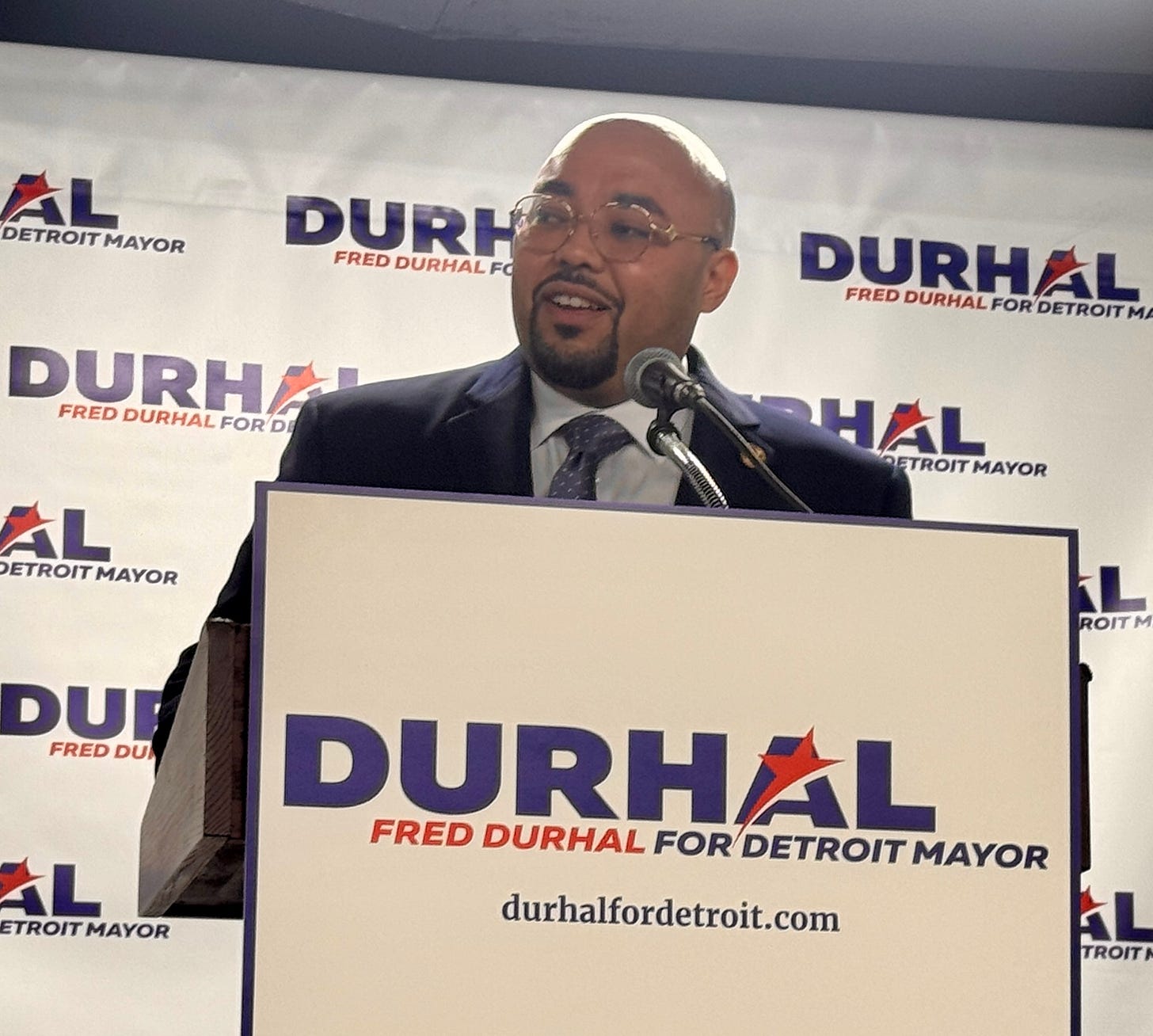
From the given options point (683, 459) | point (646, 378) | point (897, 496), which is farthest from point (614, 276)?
point (683, 459)

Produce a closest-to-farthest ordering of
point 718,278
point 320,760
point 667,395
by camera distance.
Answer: point 320,760 → point 667,395 → point 718,278

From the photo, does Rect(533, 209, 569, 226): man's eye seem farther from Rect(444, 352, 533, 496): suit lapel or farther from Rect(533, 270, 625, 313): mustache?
Rect(444, 352, 533, 496): suit lapel

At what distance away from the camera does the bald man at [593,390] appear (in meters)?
3.27

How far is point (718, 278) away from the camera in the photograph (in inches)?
142

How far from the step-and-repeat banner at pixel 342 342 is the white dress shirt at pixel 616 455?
252mm

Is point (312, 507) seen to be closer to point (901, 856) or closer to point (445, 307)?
point (901, 856)

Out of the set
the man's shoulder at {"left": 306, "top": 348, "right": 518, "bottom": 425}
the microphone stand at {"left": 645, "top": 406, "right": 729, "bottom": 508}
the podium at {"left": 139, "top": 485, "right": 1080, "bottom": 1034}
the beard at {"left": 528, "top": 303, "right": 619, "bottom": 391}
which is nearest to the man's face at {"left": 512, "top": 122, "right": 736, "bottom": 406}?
the beard at {"left": 528, "top": 303, "right": 619, "bottom": 391}

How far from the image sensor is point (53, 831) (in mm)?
3211

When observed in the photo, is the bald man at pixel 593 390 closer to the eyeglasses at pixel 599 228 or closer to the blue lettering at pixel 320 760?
the eyeglasses at pixel 599 228

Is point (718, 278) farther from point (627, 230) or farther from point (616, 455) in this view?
point (616, 455)

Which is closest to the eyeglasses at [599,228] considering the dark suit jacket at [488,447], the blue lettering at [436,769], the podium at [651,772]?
the dark suit jacket at [488,447]

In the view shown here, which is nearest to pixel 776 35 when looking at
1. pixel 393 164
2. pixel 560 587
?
pixel 393 164

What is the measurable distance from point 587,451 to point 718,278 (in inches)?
23.5

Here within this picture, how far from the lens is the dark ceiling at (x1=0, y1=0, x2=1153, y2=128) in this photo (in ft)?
12.4
